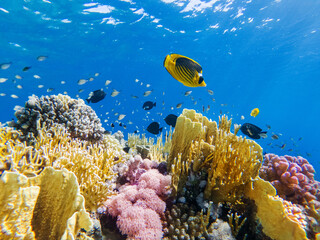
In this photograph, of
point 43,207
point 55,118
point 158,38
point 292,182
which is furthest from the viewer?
point 158,38

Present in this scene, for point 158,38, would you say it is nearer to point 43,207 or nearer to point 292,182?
point 292,182

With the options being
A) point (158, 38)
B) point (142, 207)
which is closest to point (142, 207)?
point (142, 207)

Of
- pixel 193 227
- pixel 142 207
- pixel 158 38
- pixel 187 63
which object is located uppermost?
pixel 158 38

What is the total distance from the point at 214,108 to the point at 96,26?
281 feet

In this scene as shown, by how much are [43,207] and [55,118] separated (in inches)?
142

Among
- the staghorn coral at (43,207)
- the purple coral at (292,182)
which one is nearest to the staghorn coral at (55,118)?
the staghorn coral at (43,207)

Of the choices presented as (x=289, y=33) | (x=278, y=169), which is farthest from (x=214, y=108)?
(x=278, y=169)

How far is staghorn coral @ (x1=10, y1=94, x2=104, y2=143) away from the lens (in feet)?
14.9

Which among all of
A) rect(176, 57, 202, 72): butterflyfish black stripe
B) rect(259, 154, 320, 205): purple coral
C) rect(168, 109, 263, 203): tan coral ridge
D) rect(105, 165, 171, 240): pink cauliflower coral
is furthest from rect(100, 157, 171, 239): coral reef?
rect(259, 154, 320, 205): purple coral

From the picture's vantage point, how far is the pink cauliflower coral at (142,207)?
238cm

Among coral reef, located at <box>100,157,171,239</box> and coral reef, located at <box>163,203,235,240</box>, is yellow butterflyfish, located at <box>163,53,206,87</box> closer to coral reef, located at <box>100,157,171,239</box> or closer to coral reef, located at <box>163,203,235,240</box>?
coral reef, located at <box>100,157,171,239</box>

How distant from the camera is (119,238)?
2.57 metres

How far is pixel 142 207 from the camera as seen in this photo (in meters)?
2.66

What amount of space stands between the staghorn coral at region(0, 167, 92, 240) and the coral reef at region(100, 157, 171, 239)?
1041mm
